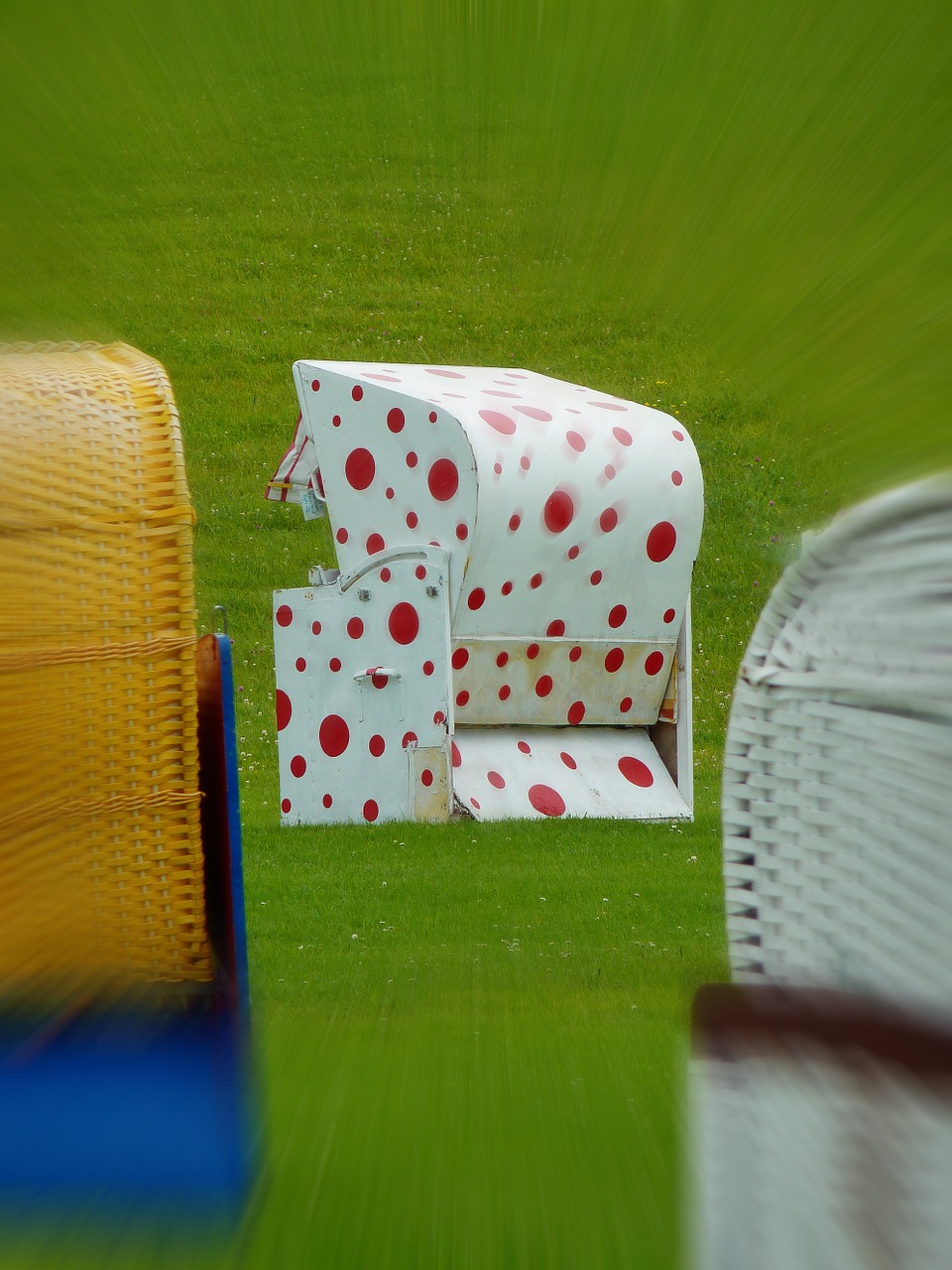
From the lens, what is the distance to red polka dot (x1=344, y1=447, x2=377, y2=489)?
27.3 feet

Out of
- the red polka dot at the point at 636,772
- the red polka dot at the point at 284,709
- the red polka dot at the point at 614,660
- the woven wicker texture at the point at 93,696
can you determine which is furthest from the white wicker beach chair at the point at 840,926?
the red polka dot at the point at 284,709

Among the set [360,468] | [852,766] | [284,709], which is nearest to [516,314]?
[852,766]

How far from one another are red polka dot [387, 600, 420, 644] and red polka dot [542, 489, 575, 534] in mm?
930

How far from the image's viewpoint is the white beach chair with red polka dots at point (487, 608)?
7.95m

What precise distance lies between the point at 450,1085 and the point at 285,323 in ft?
55.3

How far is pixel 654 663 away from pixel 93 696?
22.1ft

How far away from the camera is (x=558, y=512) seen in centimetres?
802

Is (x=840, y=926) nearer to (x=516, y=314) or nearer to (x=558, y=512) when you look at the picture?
(x=516, y=314)

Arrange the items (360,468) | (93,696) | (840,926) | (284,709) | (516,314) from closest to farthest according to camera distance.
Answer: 1. (840,926)
2. (93,696)
3. (516,314)
4. (360,468)
5. (284,709)

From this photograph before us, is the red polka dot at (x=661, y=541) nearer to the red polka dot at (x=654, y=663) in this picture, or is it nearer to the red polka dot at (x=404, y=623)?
the red polka dot at (x=654, y=663)

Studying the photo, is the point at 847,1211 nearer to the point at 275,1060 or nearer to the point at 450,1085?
the point at 450,1085

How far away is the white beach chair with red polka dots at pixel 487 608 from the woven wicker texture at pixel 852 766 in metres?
6.37

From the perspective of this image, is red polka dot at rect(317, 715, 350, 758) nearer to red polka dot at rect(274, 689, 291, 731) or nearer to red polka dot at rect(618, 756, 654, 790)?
red polka dot at rect(274, 689, 291, 731)

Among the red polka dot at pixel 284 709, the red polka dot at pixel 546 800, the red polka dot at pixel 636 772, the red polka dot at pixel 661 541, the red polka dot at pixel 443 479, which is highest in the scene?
the red polka dot at pixel 443 479
